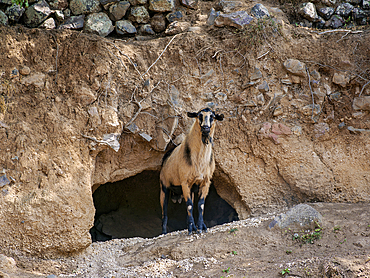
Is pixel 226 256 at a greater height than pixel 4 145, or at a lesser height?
lesser

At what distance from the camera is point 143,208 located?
834cm

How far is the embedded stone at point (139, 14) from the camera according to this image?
689cm

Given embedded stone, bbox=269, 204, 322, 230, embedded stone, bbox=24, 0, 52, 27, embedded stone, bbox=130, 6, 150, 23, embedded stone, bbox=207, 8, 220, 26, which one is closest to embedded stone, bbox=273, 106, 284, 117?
embedded stone, bbox=269, 204, 322, 230

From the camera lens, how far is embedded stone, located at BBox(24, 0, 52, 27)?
6.16m

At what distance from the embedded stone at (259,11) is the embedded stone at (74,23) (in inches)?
134

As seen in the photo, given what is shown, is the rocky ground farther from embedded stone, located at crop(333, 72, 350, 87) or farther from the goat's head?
embedded stone, located at crop(333, 72, 350, 87)

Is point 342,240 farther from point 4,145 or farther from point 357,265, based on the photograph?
point 4,145

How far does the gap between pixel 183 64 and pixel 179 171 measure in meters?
2.20

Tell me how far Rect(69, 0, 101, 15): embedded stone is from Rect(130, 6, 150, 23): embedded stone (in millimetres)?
706

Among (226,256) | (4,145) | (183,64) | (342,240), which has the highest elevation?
(183,64)

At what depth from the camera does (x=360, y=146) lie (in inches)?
247

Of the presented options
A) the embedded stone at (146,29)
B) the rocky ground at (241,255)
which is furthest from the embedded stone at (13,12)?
the rocky ground at (241,255)

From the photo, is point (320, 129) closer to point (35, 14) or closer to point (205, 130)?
point (205, 130)

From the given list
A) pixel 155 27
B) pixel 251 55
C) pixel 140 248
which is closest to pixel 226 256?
pixel 140 248
